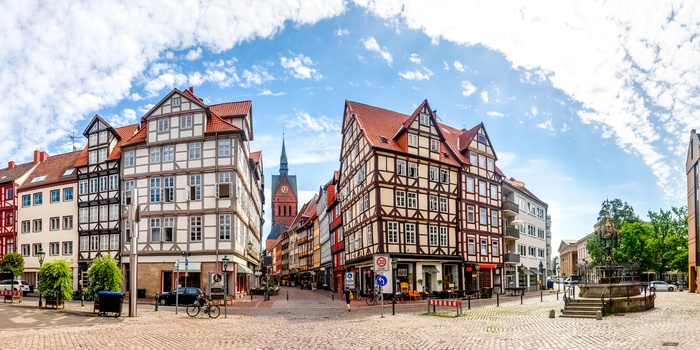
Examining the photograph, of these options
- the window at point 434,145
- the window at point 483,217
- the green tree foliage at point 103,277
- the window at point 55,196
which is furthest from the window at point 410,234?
the window at point 55,196

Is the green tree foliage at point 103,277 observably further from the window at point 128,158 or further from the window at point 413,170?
the window at point 413,170

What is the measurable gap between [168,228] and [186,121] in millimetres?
8582

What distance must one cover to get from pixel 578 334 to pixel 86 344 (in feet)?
48.8

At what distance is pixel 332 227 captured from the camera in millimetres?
69500

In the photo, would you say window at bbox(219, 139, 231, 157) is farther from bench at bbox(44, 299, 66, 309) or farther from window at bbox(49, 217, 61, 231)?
window at bbox(49, 217, 61, 231)

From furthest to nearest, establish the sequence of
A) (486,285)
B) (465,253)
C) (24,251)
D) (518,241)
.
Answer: (518,241), (24,251), (486,285), (465,253)

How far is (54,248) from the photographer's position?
57.7 metres

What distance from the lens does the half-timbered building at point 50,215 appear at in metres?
56.8

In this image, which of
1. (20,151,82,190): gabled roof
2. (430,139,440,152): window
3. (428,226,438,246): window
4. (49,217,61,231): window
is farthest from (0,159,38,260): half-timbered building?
(430,139,440,152): window

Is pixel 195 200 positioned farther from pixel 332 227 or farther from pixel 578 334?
pixel 578 334

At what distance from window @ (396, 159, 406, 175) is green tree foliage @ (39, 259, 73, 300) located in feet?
80.7

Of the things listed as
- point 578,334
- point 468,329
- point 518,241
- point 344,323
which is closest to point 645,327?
point 578,334

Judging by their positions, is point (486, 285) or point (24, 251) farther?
point (24, 251)

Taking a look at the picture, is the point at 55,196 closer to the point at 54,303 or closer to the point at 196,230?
the point at 196,230
